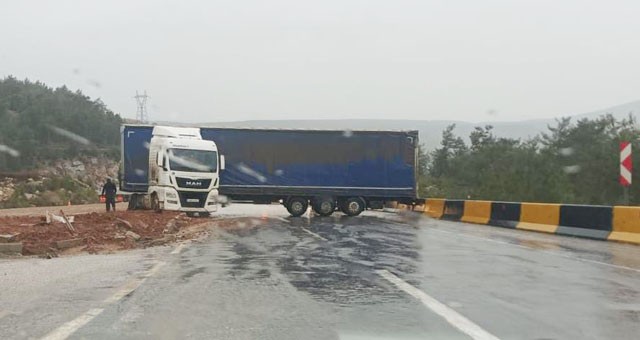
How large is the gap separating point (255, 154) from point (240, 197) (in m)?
2.05

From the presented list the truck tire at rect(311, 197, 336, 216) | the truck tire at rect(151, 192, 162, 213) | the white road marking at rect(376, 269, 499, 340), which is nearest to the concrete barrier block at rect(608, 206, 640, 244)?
the white road marking at rect(376, 269, 499, 340)

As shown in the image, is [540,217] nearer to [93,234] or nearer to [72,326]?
[93,234]

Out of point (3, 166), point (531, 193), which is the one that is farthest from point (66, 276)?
point (3, 166)

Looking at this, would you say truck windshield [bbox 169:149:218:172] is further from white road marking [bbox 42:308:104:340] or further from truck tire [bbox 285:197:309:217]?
white road marking [bbox 42:308:104:340]

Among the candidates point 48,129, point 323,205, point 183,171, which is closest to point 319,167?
point 323,205

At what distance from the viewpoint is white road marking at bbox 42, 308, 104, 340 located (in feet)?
19.6

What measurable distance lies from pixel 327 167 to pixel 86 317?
77.1ft

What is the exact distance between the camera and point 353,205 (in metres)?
30.6

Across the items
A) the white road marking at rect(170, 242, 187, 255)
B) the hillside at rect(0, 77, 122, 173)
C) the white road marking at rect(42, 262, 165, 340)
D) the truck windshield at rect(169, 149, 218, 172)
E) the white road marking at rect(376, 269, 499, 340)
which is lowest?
the white road marking at rect(170, 242, 187, 255)

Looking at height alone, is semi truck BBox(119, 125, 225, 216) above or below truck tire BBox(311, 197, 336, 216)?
above

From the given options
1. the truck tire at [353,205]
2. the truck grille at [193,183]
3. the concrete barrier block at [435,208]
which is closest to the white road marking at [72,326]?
the truck grille at [193,183]

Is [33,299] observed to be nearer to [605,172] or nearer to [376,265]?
[376,265]

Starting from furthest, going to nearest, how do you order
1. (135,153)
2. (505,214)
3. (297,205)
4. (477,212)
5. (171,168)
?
1. (297,205)
2. (135,153)
3. (171,168)
4. (477,212)
5. (505,214)

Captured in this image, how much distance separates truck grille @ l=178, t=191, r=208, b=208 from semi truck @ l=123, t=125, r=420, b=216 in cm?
264
